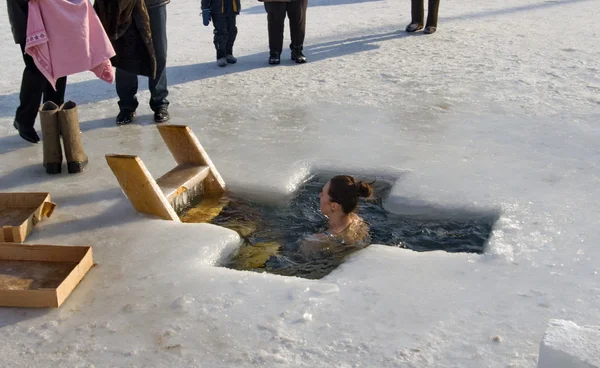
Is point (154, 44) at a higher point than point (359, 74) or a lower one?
higher

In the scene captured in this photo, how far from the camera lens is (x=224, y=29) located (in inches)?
338

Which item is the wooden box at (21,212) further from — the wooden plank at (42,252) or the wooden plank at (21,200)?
the wooden plank at (42,252)

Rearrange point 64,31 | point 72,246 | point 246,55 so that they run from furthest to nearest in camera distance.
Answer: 1. point 246,55
2. point 64,31
3. point 72,246

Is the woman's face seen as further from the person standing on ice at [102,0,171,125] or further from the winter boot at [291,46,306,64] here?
the winter boot at [291,46,306,64]

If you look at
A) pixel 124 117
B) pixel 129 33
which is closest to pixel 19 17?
pixel 129 33

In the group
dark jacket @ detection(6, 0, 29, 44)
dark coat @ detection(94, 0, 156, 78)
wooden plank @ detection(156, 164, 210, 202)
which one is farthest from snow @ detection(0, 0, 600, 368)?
dark jacket @ detection(6, 0, 29, 44)

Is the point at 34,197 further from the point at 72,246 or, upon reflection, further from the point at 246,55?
the point at 246,55

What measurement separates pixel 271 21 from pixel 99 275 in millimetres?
4989

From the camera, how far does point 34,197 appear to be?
15.9 ft

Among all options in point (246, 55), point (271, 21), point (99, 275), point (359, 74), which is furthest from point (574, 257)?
point (246, 55)

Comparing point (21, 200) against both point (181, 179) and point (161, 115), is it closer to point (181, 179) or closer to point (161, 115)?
point (181, 179)

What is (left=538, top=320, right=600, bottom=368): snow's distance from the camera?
2.36 metres

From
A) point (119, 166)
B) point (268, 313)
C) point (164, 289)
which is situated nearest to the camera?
point (268, 313)

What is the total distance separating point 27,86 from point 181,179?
181cm
